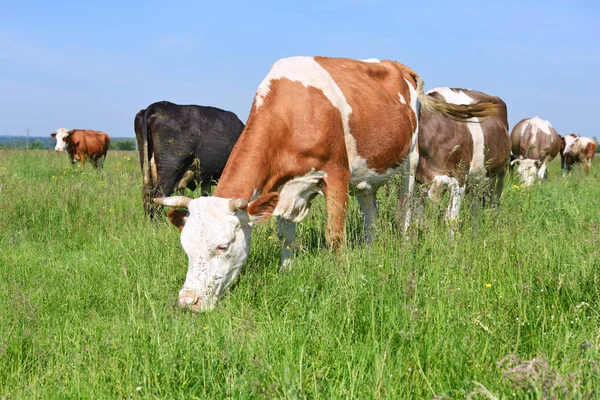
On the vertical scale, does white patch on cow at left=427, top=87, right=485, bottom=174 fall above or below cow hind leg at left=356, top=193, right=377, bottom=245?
above

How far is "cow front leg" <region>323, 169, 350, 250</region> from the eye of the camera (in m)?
5.36

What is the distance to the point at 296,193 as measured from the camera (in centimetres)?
538

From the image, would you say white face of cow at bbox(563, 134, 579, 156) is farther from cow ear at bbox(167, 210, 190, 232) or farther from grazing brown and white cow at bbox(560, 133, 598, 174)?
cow ear at bbox(167, 210, 190, 232)

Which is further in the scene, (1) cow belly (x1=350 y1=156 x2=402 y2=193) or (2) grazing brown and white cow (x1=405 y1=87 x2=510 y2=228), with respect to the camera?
(2) grazing brown and white cow (x1=405 y1=87 x2=510 y2=228)

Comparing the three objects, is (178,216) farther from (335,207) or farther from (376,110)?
(376,110)

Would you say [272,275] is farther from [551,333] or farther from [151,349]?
[551,333]

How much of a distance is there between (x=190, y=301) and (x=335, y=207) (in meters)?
1.88

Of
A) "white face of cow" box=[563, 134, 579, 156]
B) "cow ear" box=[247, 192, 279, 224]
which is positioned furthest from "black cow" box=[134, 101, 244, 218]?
"white face of cow" box=[563, 134, 579, 156]

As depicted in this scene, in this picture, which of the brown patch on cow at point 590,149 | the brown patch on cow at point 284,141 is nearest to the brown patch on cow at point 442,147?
the brown patch on cow at point 284,141

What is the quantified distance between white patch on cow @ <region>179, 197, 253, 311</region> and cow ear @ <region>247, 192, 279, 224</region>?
0.30 feet

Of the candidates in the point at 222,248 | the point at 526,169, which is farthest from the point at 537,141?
the point at 222,248

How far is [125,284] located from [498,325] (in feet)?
9.66

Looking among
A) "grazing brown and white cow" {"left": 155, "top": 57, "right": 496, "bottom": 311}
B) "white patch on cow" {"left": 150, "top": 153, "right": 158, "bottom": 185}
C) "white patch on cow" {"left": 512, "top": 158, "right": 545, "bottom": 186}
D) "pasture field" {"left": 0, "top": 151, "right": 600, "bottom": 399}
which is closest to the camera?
"pasture field" {"left": 0, "top": 151, "right": 600, "bottom": 399}

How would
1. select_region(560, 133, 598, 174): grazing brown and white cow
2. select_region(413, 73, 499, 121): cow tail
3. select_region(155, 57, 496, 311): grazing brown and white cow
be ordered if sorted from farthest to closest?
select_region(560, 133, 598, 174): grazing brown and white cow, select_region(413, 73, 499, 121): cow tail, select_region(155, 57, 496, 311): grazing brown and white cow
